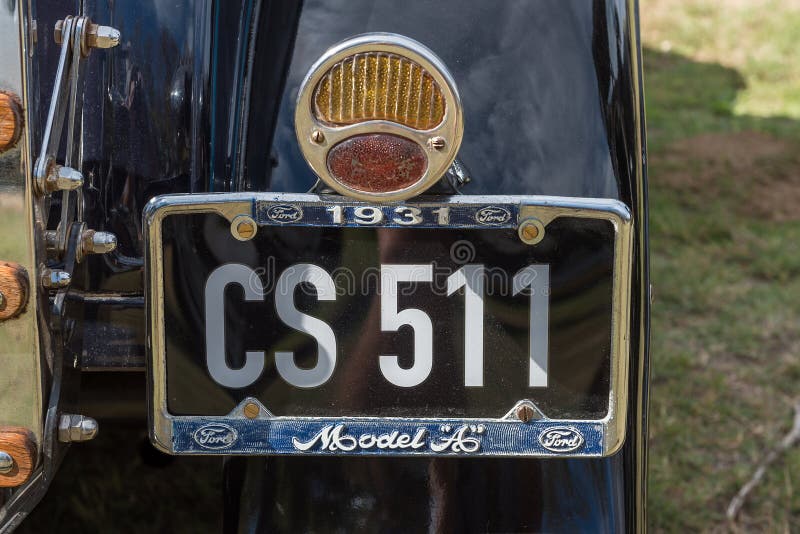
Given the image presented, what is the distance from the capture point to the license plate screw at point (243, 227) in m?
1.14

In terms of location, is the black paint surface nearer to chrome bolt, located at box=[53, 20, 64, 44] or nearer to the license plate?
the license plate

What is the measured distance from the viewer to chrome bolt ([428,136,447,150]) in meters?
1.06

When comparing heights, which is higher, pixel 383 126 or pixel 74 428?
pixel 383 126

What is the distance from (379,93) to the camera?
1047 mm

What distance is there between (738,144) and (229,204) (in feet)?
14.3

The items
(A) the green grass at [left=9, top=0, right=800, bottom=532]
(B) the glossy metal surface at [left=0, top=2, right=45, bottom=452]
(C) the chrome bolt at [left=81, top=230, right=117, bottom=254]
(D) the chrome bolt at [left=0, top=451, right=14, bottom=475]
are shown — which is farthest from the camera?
(A) the green grass at [left=9, top=0, right=800, bottom=532]

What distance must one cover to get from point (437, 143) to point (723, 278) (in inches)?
109

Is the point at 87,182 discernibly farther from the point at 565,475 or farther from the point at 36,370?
the point at 565,475

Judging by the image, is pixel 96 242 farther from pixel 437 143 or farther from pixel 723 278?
pixel 723 278

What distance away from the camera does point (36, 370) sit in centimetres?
112

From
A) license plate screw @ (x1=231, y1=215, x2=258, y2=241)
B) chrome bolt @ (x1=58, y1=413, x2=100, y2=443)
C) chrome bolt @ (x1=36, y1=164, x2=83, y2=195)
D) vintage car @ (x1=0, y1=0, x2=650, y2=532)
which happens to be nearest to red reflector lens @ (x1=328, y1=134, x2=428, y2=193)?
vintage car @ (x1=0, y1=0, x2=650, y2=532)

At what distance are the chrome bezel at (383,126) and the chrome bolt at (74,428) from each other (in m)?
0.45

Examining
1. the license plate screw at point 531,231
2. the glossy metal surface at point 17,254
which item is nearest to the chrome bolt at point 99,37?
the glossy metal surface at point 17,254

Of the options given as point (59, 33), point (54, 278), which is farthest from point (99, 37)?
point (54, 278)
